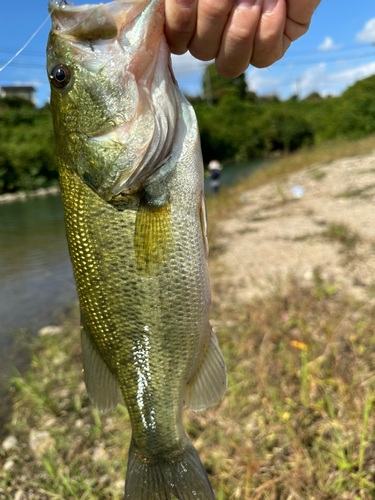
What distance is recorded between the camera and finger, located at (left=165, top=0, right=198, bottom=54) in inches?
52.6

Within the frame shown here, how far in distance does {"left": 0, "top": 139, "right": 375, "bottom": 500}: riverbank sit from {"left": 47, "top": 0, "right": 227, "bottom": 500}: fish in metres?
1.25

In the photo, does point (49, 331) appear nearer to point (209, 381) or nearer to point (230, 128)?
point (209, 381)

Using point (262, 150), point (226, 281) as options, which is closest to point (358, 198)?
point (226, 281)

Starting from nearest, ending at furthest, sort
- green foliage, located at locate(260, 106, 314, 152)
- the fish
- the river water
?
the fish < the river water < green foliage, located at locate(260, 106, 314, 152)

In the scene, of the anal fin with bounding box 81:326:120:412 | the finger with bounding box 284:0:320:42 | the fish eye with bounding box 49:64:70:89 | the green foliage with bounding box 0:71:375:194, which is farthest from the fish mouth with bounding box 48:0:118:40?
the green foliage with bounding box 0:71:375:194

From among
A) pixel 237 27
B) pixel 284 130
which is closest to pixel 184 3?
pixel 237 27

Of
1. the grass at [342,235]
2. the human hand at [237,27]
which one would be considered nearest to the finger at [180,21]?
the human hand at [237,27]

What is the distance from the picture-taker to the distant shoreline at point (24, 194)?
24656 millimetres

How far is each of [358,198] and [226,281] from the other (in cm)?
508

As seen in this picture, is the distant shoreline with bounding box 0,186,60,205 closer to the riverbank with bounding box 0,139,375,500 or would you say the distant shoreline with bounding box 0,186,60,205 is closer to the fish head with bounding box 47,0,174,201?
the riverbank with bounding box 0,139,375,500

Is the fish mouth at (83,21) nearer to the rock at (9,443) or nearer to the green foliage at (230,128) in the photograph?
the rock at (9,443)

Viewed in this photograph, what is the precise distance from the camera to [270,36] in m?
1.40

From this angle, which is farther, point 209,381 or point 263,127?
point 263,127

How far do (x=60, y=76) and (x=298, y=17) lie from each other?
99cm
